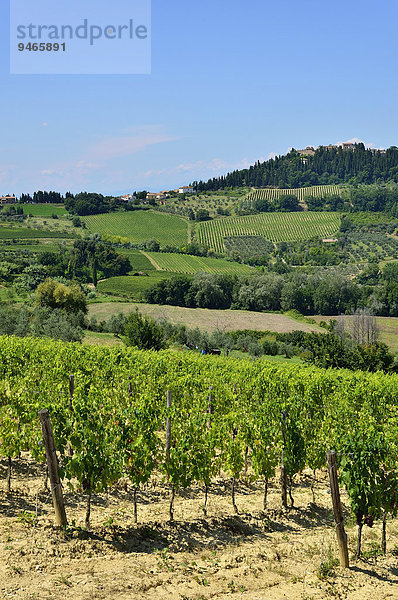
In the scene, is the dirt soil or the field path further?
the field path

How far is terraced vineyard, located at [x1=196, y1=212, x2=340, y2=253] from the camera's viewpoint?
136 meters

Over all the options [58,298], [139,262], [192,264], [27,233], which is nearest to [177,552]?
[58,298]

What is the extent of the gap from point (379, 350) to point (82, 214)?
384 feet

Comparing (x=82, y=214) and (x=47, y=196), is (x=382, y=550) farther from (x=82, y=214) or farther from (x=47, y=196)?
(x=47, y=196)

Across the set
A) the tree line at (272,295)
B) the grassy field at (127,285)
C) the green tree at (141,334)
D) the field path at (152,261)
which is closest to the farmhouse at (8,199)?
the field path at (152,261)

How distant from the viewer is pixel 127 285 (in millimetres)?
83250

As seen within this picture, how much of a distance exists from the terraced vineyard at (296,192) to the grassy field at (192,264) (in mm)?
65202

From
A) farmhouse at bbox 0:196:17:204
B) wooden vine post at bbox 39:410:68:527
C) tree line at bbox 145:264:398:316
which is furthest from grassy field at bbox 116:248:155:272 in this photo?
wooden vine post at bbox 39:410:68:527

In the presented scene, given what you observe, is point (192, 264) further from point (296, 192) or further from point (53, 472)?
point (53, 472)

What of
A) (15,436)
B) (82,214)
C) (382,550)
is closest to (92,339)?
(15,436)

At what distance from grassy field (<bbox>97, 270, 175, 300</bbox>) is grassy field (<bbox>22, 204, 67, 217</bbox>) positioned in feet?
196

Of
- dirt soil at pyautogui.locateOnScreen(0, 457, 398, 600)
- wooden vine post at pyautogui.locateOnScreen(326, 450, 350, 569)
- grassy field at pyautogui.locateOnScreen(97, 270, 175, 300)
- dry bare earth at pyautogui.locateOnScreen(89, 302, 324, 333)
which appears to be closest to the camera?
dirt soil at pyautogui.locateOnScreen(0, 457, 398, 600)

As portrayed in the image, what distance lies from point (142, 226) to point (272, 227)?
3725cm

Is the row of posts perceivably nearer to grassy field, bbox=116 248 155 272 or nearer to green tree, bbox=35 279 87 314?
green tree, bbox=35 279 87 314
